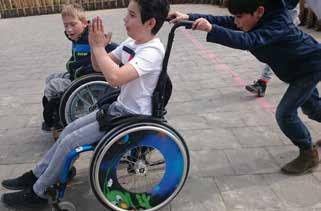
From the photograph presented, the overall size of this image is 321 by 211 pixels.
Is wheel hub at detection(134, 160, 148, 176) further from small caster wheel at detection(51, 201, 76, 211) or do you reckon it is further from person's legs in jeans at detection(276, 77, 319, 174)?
person's legs in jeans at detection(276, 77, 319, 174)

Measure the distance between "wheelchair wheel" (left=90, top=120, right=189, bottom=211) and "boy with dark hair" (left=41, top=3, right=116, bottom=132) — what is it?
45.7 inches

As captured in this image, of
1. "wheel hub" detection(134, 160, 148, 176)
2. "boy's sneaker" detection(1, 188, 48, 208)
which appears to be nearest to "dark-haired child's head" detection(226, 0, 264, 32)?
"wheel hub" detection(134, 160, 148, 176)

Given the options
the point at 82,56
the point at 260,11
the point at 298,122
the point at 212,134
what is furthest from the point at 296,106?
the point at 82,56

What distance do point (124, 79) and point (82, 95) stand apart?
108 centimetres

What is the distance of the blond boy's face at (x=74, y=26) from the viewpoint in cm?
329

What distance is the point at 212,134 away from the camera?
356cm

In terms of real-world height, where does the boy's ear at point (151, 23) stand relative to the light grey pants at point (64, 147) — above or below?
above

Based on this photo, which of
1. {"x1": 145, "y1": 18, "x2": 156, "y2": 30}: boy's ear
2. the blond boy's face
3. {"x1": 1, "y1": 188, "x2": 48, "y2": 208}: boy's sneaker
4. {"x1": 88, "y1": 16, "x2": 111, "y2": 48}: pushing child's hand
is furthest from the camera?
the blond boy's face

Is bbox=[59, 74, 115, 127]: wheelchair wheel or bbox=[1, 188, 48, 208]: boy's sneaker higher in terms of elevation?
bbox=[59, 74, 115, 127]: wheelchair wheel

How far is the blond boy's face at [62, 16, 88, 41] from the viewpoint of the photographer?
3.29 metres

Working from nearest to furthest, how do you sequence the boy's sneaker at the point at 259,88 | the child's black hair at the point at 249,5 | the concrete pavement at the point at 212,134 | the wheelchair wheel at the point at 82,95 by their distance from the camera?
the child's black hair at the point at 249,5
the concrete pavement at the point at 212,134
the wheelchair wheel at the point at 82,95
the boy's sneaker at the point at 259,88

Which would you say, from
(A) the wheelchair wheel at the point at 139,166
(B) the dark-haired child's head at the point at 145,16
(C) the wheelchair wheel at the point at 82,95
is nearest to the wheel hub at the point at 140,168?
(A) the wheelchair wheel at the point at 139,166

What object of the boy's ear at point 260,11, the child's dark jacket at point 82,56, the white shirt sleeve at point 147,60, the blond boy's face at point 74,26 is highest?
the boy's ear at point 260,11

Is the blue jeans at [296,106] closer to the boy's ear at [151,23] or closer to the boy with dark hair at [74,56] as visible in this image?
the boy's ear at [151,23]
